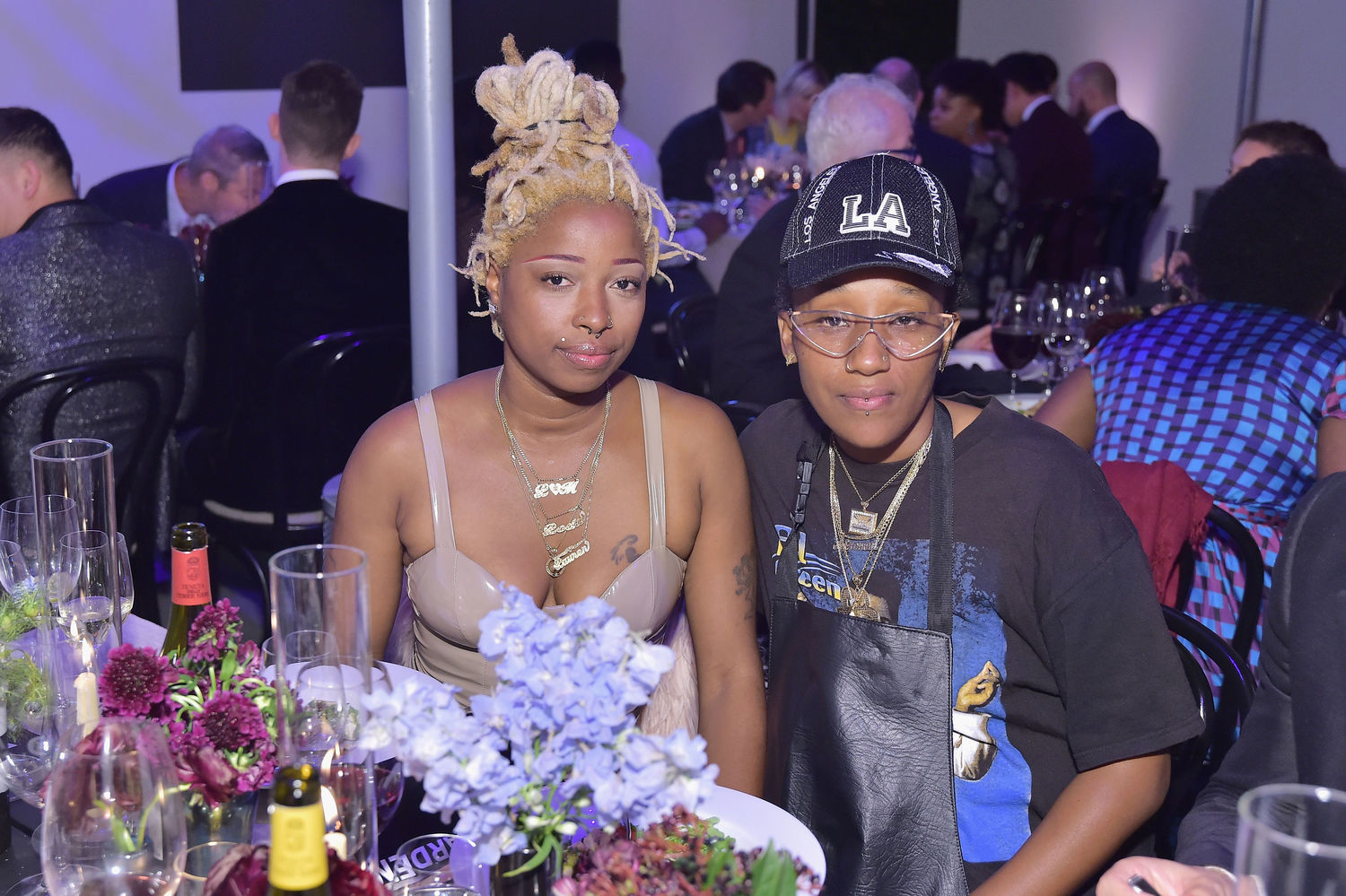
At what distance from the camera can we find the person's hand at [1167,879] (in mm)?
1180

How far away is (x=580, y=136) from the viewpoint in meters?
A: 1.77

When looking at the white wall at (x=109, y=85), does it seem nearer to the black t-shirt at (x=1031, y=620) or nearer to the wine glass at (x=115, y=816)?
the black t-shirt at (x=1031, y=620)

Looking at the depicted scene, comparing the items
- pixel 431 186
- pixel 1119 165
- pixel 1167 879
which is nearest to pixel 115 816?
pixel 1167 879

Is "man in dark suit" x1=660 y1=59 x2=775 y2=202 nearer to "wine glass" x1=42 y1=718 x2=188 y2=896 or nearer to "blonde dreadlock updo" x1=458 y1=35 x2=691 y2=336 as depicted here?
"blonde dreadlock updo" x1=458 y1=35 x2=691 y2=336

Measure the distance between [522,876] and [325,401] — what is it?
2760mm

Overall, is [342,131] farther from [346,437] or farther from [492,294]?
[492,294]

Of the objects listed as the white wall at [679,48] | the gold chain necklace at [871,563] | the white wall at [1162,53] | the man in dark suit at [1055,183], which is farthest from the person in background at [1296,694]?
the white wall at [1162,53]

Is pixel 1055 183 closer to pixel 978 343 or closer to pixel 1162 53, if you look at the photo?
pixel 1162 53

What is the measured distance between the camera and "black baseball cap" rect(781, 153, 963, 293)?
1606 millimetres

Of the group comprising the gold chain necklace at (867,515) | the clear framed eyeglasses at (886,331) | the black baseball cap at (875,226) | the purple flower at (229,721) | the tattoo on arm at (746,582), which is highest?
the black baseball cap at (875,226)

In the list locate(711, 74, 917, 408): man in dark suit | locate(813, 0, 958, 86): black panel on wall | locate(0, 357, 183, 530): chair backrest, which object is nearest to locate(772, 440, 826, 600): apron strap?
locate(711, 74, 917, 408): man in dark suit

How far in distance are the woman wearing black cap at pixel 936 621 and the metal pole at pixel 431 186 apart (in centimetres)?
81

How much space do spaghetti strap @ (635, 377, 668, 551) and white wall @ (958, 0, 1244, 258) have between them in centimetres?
879

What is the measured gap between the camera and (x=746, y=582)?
1.88 metres
